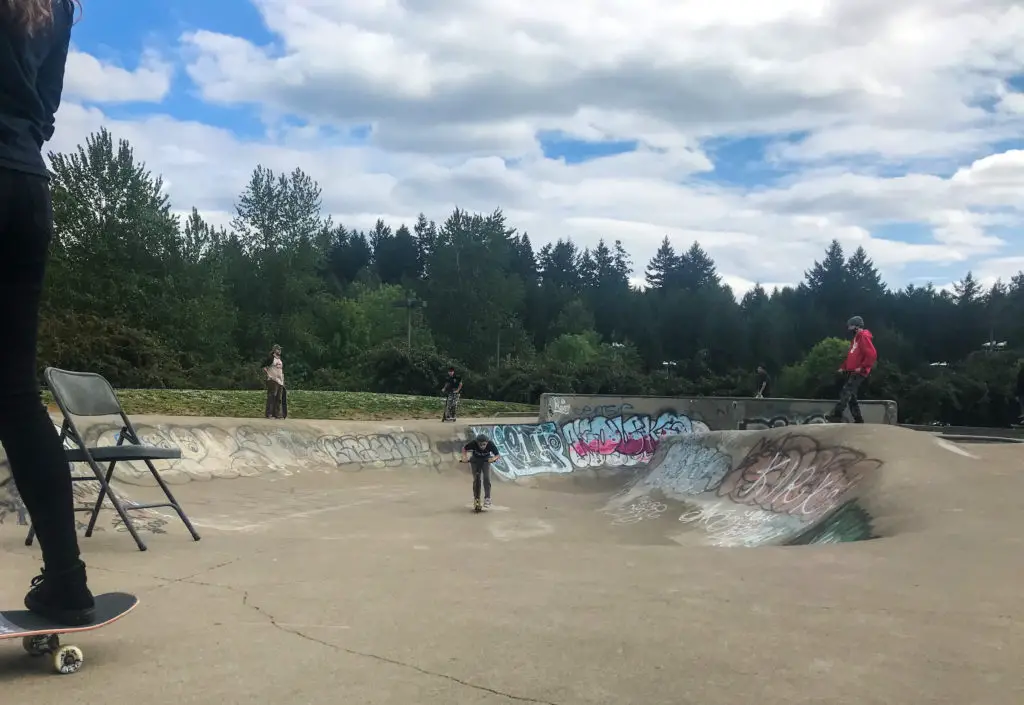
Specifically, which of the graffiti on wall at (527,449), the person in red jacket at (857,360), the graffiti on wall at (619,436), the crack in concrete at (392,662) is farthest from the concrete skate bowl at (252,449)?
the person in red jacket at (857,360)

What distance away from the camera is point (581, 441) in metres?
19.8

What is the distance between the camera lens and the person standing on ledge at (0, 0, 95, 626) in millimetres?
2352

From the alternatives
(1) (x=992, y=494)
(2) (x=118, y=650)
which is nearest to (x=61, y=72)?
(2) (x=118, y=650)

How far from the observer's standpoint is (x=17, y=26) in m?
2.37

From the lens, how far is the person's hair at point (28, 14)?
2330 millimetres

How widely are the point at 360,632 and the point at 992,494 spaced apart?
6047mm

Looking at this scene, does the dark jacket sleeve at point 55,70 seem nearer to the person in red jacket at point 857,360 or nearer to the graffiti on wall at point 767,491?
the graffiti on wall at point 767,491

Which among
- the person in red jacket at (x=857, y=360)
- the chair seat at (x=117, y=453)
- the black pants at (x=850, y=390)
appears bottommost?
the chair seat at (x=117, y=453)

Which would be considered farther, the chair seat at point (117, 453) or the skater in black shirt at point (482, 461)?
the skater in black shirt at point (482, 461)

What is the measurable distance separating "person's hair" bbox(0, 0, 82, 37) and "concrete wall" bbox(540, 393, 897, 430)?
758 inches

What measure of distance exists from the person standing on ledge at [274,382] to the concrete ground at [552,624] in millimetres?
12648

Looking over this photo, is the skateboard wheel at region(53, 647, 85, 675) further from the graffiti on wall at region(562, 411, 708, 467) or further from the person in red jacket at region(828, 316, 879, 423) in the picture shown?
the graffiti on wall at region(562, 411, 708, 467)

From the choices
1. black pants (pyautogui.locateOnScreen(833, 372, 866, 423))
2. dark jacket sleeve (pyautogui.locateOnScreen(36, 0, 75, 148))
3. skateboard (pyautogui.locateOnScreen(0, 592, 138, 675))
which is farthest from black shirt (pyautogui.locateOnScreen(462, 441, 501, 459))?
dark jacket sleeve (pyautogui.locateOnScreen(36, 0, 75, 148))

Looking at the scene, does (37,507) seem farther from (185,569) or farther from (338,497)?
(338,497)
